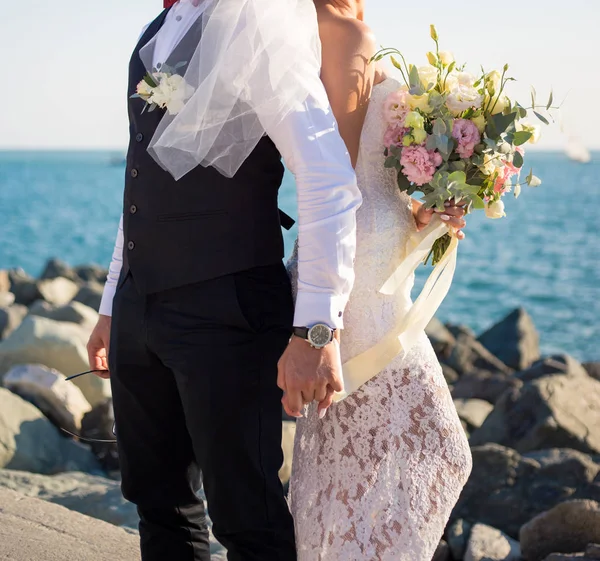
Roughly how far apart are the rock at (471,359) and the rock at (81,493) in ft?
18.8

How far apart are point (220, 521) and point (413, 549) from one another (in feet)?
1.73

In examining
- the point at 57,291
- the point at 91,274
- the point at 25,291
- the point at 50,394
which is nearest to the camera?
the point at 50,394

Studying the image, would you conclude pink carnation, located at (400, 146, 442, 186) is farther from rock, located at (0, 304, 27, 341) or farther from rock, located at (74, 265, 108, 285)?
rock, located at (74, 265, 108, 285)

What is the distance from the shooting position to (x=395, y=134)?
8.40 feet

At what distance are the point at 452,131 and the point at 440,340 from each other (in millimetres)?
8641

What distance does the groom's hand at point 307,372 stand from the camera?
2.22m

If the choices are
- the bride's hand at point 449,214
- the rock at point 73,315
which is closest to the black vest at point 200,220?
the bride's hand at point 449,214

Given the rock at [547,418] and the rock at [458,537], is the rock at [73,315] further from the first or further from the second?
the rock at [458,537]

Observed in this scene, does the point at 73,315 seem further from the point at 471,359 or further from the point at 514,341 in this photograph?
the point at 514,341

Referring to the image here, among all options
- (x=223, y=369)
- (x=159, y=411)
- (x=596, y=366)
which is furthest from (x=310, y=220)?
(x=596, y=366)

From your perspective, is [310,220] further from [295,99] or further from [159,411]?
[159,411]

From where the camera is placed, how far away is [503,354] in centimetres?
1157

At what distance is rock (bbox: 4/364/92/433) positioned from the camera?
648 centimetres

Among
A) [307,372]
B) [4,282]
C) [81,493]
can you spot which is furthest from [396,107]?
[4,282]
